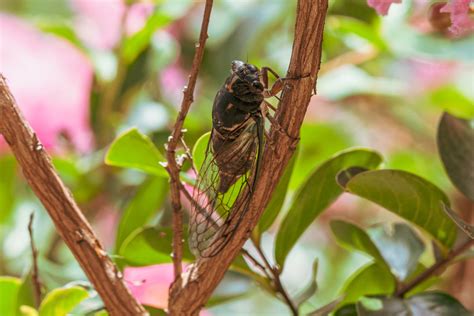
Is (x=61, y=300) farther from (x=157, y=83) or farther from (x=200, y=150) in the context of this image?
(x=157, y=83)

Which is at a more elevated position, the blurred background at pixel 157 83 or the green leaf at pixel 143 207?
the blurred background at pixel 157 83

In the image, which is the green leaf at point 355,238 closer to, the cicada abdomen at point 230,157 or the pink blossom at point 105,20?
the cicada abdomen at point 230,157

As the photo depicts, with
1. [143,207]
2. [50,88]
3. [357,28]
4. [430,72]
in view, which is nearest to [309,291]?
[143,207]

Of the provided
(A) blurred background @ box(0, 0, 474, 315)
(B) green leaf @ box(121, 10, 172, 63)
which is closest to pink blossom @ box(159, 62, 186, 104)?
(A) blurred background @ box(0, 0, 474, 315)

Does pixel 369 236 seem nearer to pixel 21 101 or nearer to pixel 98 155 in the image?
pixel 98 155

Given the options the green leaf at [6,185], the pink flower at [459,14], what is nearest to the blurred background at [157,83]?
the green leaf at [6,185]

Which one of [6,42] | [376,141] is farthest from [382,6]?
[376,141]
